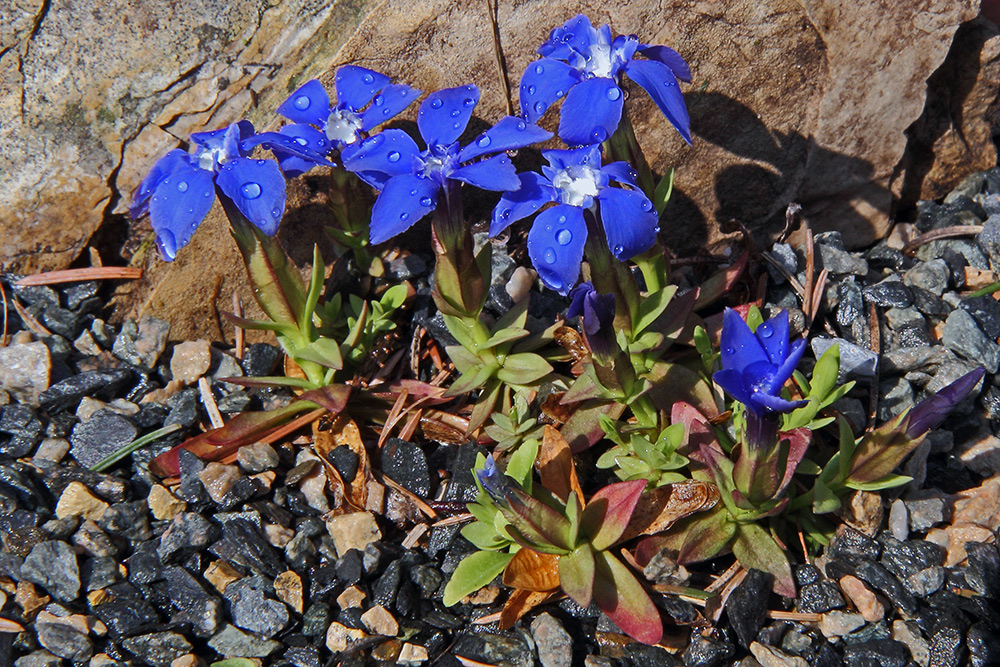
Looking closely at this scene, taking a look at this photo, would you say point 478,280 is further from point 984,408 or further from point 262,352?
point 984,408

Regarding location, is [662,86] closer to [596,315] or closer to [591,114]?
[591,114]

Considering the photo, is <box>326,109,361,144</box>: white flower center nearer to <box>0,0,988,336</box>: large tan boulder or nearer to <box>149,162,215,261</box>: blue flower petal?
<box>0,0,988,336</box>: large tan boulder

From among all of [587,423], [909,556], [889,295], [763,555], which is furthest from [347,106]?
[909,556]

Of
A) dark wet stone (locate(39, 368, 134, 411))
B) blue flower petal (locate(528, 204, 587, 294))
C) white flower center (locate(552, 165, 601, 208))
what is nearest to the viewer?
blue flower petal (locate(528, 204, 587, 294))

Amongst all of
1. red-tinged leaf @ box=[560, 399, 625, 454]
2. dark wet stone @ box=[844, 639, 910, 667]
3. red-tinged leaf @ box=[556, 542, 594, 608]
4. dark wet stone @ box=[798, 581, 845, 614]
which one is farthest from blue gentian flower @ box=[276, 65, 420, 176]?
dark wet stone @ box=[844, 639, 910, 667]

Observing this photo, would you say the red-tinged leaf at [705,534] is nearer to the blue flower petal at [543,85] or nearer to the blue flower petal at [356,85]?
the blue flower petal at [543,85]

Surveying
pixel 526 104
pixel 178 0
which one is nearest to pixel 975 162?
pixel 526 104
